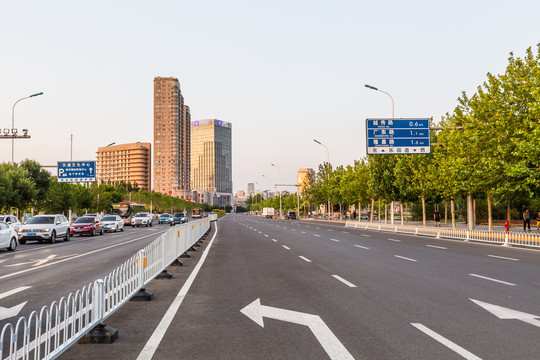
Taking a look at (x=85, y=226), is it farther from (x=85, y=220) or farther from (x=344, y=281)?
(x=344, y=281)

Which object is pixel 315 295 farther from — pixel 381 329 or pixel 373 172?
pixel 373 172

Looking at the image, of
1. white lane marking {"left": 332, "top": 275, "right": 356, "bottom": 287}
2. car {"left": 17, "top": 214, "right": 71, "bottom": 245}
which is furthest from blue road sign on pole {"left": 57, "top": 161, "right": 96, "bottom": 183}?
white lane marking {"left": 332, "top": 275, "right": 356, "bottom": 287}

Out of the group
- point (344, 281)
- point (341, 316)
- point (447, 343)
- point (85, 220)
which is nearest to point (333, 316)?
point (341, 316)

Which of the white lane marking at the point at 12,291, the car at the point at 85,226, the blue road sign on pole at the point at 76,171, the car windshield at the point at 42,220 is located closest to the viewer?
the white lane marking at the point at 12,291

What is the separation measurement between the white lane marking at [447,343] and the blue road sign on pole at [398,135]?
25761 millimetres

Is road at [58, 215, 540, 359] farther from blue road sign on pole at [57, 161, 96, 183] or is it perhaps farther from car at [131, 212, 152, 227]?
car at [131, 212, 152, 227]

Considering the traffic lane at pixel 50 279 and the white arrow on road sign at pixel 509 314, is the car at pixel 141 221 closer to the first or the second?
the traffic lane at pixel 50 279

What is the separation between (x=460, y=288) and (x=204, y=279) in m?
6.02

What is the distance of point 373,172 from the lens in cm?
5597

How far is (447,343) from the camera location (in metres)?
5.75

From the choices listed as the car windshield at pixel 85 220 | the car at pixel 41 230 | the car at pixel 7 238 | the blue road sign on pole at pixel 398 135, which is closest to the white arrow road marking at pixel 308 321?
the car at pixel 7 238

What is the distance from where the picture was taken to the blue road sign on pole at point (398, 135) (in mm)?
31547

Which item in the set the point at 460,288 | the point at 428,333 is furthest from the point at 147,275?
the point at 460,288

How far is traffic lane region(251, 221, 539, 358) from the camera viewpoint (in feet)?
23.2
